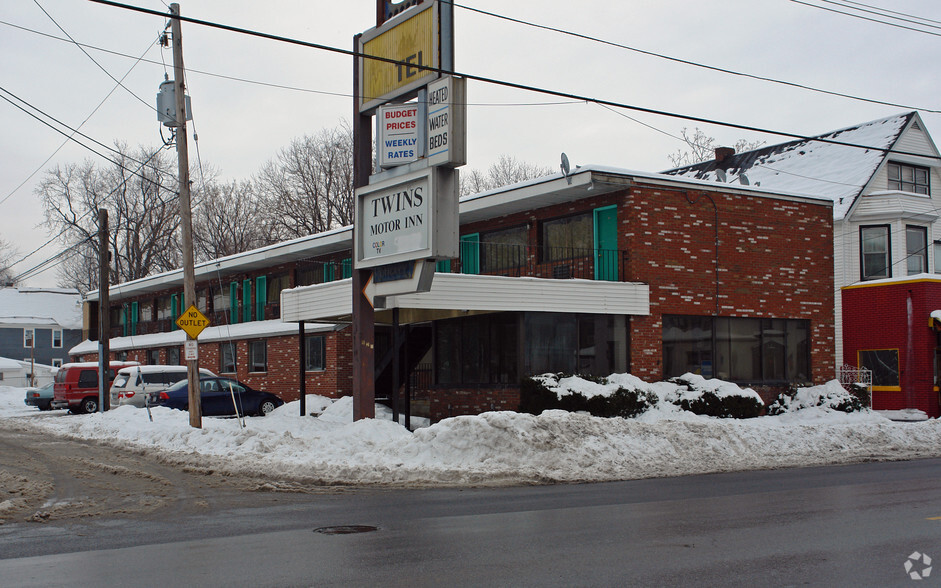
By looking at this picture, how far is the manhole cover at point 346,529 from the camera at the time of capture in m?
9.57

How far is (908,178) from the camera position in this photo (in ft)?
108

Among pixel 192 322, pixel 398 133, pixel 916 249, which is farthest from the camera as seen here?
pixel 916 249

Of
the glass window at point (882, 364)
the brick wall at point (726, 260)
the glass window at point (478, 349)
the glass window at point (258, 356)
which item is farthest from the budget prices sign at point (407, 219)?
the glass window at point (258, 356)

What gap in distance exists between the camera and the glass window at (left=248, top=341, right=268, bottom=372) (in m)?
37.3

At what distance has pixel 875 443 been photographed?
66.0ft

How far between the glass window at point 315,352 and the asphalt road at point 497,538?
19.3 metres

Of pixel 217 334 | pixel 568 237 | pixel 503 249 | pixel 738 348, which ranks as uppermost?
pixel 568 237

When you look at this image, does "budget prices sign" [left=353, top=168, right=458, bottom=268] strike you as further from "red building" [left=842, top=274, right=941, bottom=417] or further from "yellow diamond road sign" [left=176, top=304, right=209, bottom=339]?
"red building" [left=842, top=274, right=941, bottom=417]

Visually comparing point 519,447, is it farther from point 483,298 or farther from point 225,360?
point 225,360

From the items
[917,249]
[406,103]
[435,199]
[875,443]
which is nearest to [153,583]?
[435,199]

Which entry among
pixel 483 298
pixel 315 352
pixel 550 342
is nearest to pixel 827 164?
pixel 550 342

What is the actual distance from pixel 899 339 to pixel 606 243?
10525 millimetres

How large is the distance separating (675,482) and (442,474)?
3.83 metres

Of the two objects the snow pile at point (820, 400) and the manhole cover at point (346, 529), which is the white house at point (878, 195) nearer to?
the snow pile at point (820, 400)
